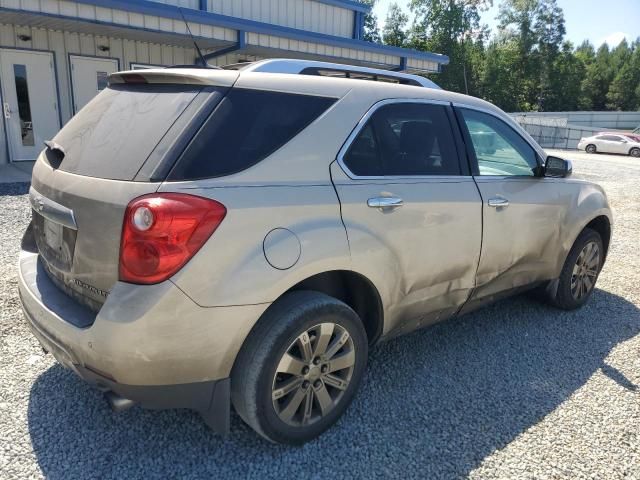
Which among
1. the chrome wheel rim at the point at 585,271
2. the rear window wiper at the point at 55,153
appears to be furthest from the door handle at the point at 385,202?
the chrome wheel rim at the point at 585,271

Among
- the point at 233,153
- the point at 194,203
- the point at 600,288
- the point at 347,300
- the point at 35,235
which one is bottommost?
the point at 600,288

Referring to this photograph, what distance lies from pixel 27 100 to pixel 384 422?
458 inches

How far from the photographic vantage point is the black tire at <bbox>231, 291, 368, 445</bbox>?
2.29 meters

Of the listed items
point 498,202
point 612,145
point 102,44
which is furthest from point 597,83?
point 498,202

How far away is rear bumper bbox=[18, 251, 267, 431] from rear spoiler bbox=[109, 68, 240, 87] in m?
0.95

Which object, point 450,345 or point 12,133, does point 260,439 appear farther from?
point 12,133

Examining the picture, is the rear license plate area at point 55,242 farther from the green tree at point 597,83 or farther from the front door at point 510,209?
the green tree at point 597,83

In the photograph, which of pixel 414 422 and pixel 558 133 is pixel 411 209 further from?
pixel 558 133

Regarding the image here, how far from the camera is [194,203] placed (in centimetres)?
207

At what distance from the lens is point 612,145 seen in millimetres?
31812

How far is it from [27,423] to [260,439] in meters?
1.21

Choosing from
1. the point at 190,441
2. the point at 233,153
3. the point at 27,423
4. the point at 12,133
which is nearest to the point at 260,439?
the point at 190,441

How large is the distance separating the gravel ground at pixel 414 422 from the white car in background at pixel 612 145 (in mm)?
32286

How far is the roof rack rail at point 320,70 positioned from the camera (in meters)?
2.84
